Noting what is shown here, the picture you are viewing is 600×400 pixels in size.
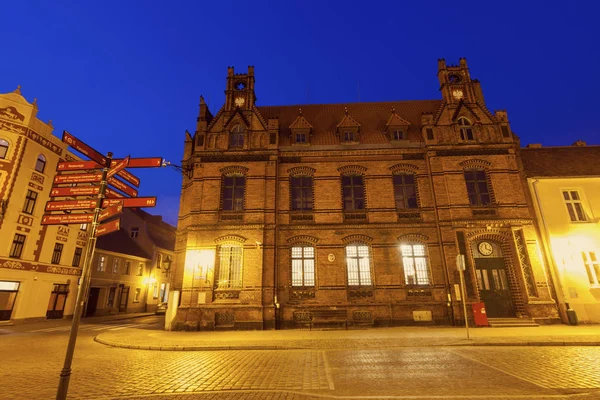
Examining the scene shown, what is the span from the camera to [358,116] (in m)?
23.9

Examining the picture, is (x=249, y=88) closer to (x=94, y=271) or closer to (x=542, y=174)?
(x=542, y=174)

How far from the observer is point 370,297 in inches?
708

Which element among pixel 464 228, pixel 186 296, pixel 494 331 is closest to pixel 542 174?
pixel 464 228

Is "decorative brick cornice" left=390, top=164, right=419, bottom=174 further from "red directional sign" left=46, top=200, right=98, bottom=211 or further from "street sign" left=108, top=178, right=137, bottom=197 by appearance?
"red directional sign" left=46, top=200, right=98, bottom=211

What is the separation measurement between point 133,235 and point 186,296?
26.0 meters

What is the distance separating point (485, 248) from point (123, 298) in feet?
116

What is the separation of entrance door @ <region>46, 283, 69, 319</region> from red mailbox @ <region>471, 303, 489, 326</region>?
31779 millimetres

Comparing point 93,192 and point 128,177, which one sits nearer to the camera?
point 93,192

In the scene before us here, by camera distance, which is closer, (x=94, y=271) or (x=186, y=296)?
(x=186, y=296)

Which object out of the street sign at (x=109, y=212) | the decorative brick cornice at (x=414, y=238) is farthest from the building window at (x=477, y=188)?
the street sign at (x=109, y=212)

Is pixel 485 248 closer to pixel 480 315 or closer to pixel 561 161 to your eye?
pixel 480 315

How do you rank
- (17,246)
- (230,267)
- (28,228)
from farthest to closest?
(28,228) < (17,246) < (230,267)

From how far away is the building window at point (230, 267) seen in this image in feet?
58.9

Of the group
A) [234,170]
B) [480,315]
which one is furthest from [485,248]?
[234,170]
